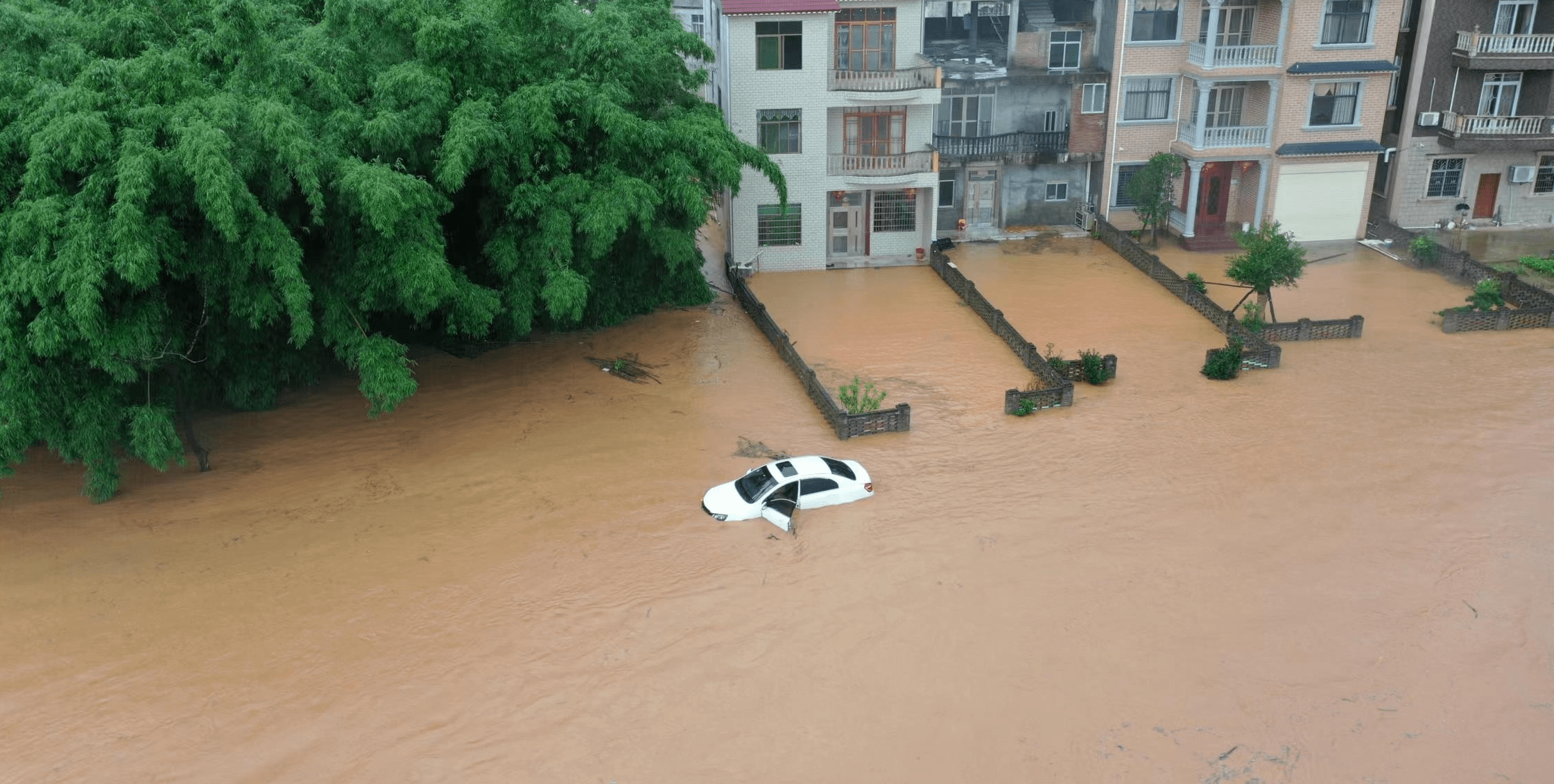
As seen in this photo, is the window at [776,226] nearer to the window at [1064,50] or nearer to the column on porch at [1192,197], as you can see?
the window at [1064,50]

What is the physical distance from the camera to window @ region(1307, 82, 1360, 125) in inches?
1510

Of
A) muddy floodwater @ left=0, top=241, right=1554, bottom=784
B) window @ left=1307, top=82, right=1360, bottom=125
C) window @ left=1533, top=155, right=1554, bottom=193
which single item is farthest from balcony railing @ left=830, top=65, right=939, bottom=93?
window @ left=1533, top=155, right=1554, bottom=193

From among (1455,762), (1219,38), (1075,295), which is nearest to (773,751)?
(1455,762)

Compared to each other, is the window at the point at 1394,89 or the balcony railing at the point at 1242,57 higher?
the balcony railing at the point at 1242,57

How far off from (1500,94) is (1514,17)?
2.37 m

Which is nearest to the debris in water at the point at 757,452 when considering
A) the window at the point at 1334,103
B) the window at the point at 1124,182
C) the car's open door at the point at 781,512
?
the car's open door at the point at 781,512

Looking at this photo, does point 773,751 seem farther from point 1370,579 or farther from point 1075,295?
point 1075,295

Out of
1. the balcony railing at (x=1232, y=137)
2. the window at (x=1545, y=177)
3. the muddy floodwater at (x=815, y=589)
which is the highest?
the balcony railing at (x=1232, y=137)

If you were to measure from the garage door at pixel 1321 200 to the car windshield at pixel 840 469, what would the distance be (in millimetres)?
22761

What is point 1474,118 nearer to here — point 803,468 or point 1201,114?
point 1201,114

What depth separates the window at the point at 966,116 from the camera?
130 feet

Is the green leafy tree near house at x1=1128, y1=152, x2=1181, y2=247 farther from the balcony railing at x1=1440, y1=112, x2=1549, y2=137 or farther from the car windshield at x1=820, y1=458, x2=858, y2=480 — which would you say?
the car windshield at x1=820, y1=458, x2=858, y2=480

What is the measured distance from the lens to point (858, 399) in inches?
1081

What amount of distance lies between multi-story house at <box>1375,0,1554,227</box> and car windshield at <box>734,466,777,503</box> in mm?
28194
